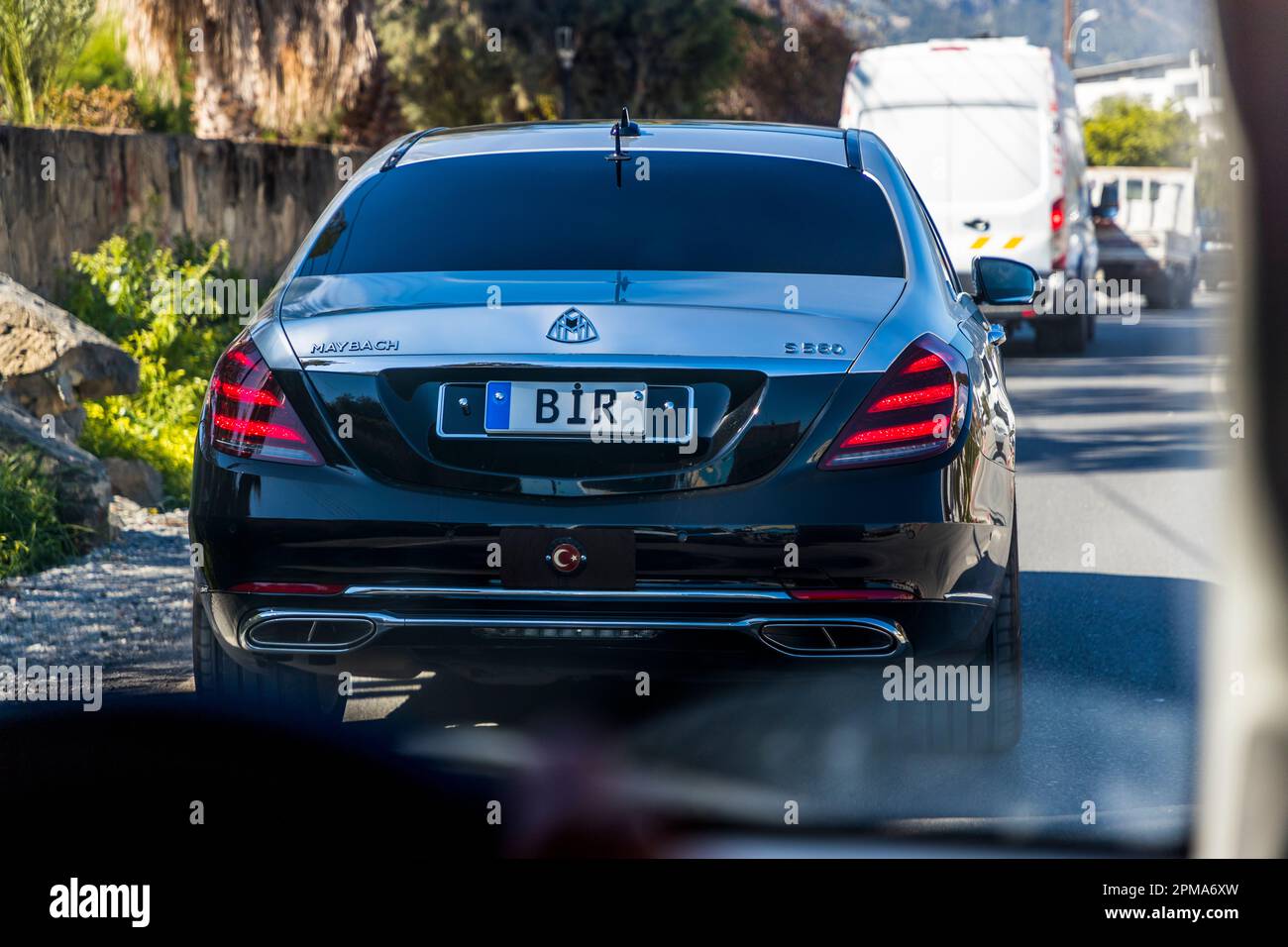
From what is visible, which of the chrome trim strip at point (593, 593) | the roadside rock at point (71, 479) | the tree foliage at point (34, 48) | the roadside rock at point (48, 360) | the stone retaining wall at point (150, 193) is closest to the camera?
the chrome trim strip at point (593, 593)

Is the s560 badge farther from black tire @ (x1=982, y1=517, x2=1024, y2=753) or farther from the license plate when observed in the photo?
black tire @ (x1=982, y1=517, x2=1024, y2=753)

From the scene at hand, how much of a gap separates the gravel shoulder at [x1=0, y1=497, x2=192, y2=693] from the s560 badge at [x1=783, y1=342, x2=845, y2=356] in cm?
242

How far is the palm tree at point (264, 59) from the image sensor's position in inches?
844

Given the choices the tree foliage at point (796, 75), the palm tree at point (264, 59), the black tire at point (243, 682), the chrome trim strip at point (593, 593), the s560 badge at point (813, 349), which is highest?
the tree foliage at point (796, 75)

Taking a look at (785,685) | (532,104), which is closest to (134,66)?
(532,104)

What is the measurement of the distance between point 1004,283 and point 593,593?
251cm

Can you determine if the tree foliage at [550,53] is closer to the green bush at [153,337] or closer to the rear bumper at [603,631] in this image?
the green bush at [153,337]

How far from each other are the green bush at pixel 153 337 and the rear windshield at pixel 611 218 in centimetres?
476

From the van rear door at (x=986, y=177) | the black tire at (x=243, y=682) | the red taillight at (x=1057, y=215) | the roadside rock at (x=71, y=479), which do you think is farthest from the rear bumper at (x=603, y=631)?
the red taillight at (x=1057, y=215)

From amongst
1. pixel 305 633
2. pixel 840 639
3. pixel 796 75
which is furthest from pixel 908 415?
pixel 796 75

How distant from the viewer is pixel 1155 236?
28906 mm

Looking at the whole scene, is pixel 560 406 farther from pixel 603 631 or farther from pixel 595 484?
pixel 603 631

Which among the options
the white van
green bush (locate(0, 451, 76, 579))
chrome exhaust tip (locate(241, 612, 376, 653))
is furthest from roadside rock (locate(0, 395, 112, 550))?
the white van

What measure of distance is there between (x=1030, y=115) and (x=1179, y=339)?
5077 millimetres
